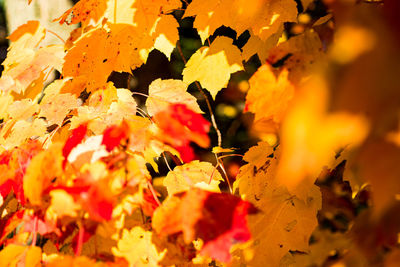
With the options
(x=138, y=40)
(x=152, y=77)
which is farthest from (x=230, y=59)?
(x=152, y=77)

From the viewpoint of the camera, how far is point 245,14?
103cm

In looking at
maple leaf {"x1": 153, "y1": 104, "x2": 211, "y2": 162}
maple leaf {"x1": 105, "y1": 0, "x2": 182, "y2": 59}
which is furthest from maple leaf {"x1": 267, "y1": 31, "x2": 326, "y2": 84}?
maple leaf {"x1": 105, "y1": 0, "x2": 182, "y2": 59}

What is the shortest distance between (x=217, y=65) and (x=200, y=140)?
0.41 m

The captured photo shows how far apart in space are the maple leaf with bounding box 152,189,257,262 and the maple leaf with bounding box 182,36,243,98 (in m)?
0.47

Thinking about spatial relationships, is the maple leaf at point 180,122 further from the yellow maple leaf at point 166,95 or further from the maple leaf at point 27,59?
the maple leaf at point 27,59

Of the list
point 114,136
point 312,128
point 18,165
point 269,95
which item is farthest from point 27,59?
point 312,128

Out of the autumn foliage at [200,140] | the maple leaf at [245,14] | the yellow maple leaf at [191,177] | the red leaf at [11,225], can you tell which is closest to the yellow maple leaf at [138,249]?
the autumn foliage at [200,140]

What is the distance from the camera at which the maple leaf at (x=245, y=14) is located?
1.00 metres

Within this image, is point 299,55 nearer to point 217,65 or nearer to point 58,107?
point 217,65

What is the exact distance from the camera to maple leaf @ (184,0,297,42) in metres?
1.00

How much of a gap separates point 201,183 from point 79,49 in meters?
0.67

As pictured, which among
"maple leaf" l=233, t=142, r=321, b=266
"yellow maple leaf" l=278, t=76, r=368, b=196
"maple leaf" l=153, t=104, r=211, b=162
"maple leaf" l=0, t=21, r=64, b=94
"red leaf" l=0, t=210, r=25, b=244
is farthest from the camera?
"maple leaf" l=0, t=21, r=64, b=94

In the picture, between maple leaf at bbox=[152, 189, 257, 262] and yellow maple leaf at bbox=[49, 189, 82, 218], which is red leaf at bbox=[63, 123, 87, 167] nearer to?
yellow maple leaf at bbox=[49, 189, 82, 218]

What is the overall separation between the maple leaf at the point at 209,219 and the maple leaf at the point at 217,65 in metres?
0.47
